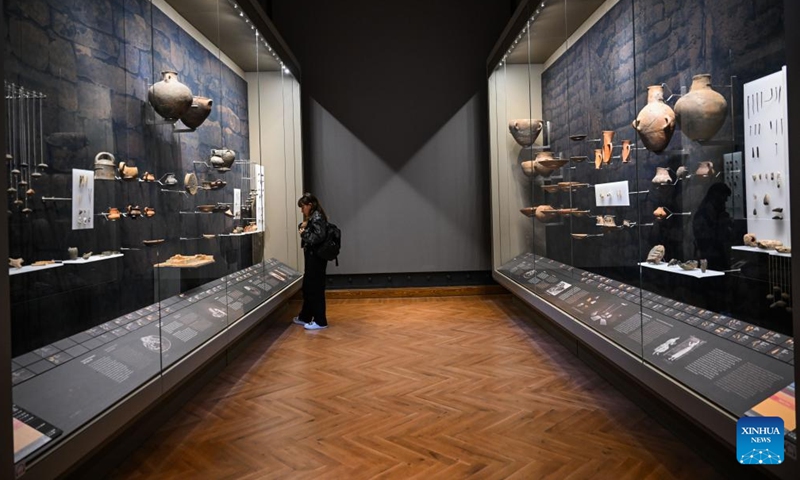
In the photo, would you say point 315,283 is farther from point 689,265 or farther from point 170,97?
point 689,265

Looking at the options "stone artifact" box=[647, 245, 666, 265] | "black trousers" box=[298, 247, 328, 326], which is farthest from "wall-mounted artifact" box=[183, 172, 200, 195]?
"stone artifact" box=[647, 245, 666, 265]

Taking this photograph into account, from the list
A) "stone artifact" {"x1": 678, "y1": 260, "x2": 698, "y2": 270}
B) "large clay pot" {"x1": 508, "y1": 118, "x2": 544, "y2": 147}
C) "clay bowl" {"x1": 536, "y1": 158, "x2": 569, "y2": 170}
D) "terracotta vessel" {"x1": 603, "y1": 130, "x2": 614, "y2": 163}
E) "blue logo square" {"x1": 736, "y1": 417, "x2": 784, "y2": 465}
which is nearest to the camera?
"blue logo square" {"x1": 736, "y1": 417, "x2": 784, "y2": 465}

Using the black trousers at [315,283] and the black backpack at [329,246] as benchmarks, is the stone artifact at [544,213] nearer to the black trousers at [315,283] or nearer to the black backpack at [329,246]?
the black backpack at [329,246]

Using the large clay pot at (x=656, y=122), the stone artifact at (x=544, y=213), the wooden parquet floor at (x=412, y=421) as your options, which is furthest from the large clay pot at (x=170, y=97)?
the stone artifact at (x=544, y=213)

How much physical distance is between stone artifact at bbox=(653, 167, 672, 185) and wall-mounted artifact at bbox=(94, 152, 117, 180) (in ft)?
8.74

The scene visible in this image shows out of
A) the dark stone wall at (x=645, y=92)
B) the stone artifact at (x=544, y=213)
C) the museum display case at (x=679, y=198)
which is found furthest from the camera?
the stone artifact at (x=544, y=213)

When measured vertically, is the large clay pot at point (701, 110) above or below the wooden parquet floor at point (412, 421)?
above

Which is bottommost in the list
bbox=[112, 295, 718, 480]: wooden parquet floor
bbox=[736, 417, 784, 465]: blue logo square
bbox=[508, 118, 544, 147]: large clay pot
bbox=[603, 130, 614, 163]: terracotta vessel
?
bbox=[112, 295, 718, 480]: wooden parquet floor

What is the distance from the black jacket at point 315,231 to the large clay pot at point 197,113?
239 cm

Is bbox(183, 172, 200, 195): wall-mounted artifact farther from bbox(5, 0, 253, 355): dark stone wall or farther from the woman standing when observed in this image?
the woman standing

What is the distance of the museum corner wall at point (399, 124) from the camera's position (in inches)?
350

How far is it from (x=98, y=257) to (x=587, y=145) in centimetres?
320

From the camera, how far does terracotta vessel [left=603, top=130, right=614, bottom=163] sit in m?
3.68

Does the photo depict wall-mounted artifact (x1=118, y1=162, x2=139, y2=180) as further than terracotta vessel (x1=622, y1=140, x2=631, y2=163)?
No
